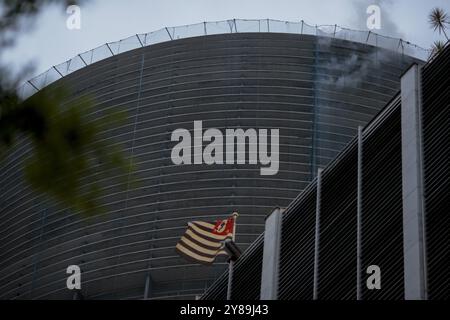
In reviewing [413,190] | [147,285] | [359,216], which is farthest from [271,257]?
[147,285]

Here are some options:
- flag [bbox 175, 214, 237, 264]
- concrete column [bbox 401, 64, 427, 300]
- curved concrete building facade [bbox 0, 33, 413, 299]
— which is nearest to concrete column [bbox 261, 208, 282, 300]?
concrete column [bbox 401, 64, 427, 300]

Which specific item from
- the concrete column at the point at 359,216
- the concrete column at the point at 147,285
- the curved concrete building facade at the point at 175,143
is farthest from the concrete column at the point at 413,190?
the curved concrete building facade at the point at 175,143

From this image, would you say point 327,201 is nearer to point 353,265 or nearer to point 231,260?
point 353,265

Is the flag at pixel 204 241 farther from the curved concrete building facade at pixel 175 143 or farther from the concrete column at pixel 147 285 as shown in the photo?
the concrete column at pixel 147 285

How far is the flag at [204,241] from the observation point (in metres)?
49.7

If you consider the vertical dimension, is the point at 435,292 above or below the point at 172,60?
below

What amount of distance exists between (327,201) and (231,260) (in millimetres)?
7357

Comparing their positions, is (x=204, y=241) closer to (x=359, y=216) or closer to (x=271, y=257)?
(x=271, y=257)

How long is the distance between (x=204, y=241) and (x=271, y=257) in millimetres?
15110

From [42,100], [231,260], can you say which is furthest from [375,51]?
[42,100]

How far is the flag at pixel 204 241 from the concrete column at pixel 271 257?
489 inches

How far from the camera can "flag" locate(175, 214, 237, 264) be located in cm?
4966

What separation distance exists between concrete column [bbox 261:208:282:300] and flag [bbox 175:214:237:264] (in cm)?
1241
